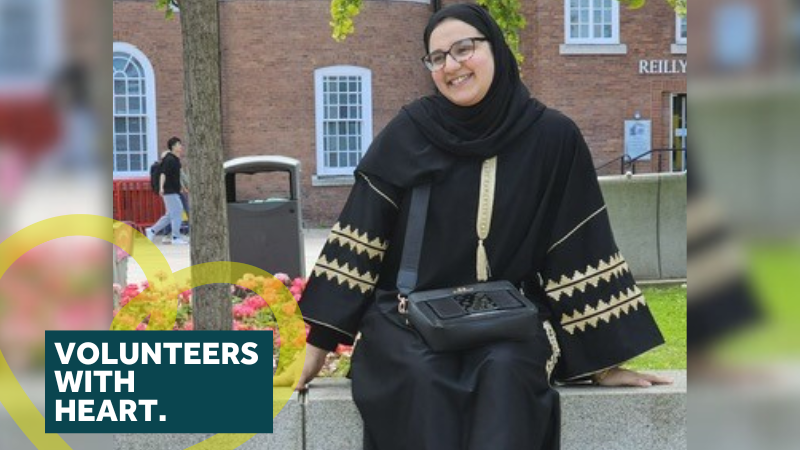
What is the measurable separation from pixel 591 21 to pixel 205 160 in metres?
19.8

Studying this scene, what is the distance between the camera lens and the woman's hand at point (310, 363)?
3566mm

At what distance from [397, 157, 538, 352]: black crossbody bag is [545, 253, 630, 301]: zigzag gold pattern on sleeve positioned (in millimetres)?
196

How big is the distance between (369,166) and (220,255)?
4.44ft

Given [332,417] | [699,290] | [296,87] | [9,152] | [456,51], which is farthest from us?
[296,87]

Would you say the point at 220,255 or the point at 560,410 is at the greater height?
the point at 220,255

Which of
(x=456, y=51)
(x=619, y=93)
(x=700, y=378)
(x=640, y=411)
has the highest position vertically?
(x=619, y=93)

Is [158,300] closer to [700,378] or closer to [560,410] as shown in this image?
[560,410]

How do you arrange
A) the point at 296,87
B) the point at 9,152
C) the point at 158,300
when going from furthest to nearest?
the point at 296,87 → the point at 158,300 → the point at 9,152

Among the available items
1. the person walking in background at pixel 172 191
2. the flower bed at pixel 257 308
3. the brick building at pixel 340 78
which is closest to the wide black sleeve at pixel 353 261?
the flower bed at pixel 257 308

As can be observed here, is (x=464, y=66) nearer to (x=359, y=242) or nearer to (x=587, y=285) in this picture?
(x=359, y=242)

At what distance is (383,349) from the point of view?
329 cm

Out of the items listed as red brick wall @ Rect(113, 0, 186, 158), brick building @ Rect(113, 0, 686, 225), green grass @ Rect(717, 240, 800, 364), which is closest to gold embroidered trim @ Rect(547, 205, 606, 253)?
green grass @ Rect(717, 240, 800, 364)

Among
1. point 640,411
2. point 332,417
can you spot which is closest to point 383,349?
point 332,417

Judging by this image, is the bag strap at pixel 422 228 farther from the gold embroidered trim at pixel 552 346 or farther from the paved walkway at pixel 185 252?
the paved walkway at pixel 185 252
